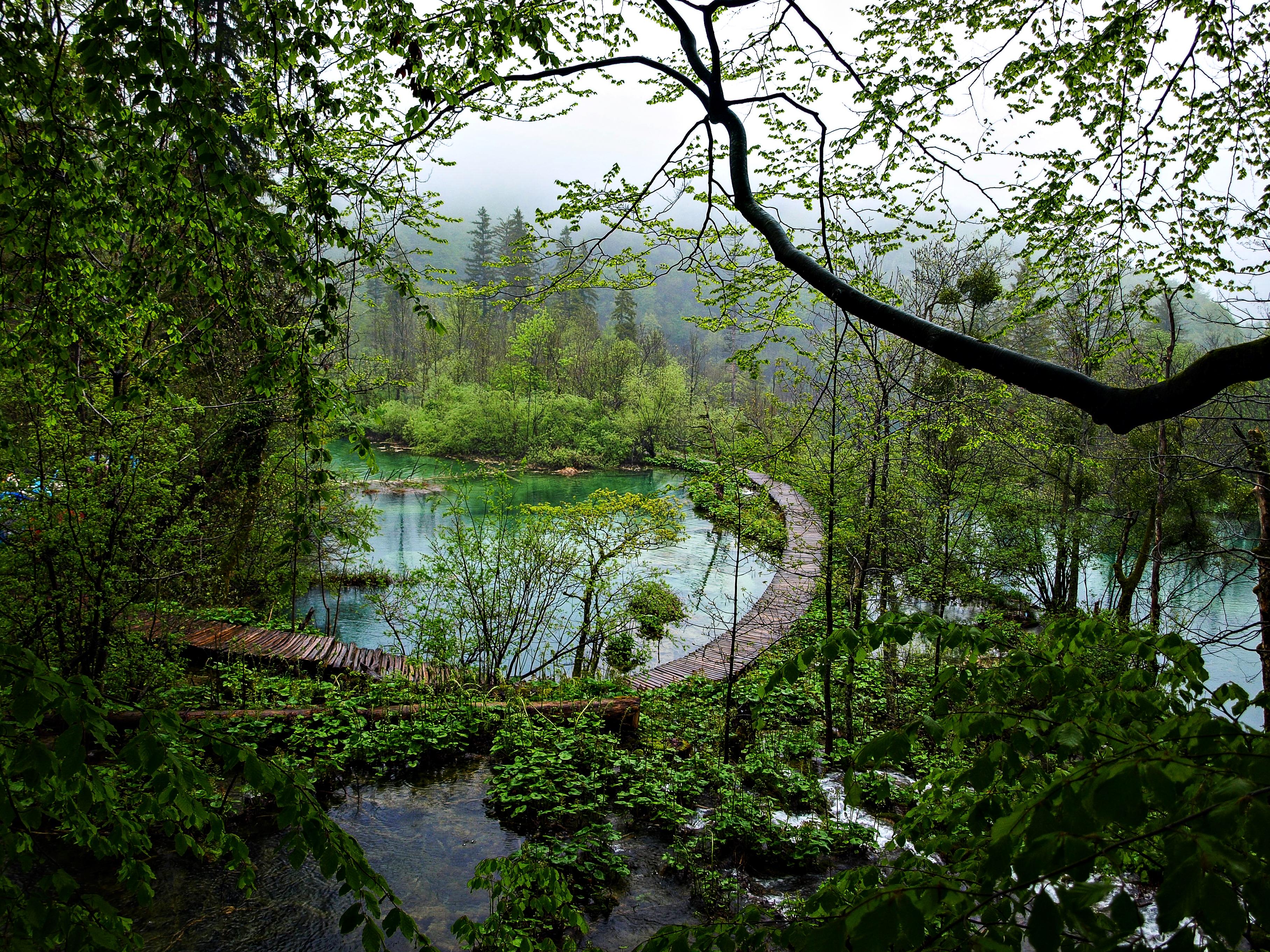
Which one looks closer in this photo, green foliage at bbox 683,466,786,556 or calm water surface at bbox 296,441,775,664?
green foliage at bbox 683,466,786,556

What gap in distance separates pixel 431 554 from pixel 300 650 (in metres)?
6.02

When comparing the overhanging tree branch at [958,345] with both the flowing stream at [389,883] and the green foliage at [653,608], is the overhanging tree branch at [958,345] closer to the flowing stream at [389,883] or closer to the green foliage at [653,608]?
the flowing stream at [389,883]

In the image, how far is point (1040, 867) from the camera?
2.56ft

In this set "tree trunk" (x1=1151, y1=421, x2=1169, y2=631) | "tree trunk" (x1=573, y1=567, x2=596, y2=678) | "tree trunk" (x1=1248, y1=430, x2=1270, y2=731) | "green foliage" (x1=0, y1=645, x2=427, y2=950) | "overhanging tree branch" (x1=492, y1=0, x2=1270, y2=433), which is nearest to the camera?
"green foliage" (x1=0, y1=645, x2=427, y2=950)

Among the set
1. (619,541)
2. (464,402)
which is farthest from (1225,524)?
(464,402)

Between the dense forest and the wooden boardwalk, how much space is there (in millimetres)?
73

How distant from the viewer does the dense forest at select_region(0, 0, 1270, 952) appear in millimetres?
1244

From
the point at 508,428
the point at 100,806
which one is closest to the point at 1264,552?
the point at 100,806

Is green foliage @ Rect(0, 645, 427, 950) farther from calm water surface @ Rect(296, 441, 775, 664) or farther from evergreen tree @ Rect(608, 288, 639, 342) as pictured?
evergreen tree @ Rect(608, 288, 639, 342)

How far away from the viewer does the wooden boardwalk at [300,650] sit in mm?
6633

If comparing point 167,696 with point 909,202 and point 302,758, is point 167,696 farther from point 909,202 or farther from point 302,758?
point 909,202

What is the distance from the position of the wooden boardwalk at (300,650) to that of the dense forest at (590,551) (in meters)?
0.07

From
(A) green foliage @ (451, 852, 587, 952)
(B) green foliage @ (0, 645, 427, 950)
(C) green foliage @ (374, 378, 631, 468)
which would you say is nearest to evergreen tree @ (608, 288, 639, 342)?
(C) green foliage @ (374, 378, 631, 468)

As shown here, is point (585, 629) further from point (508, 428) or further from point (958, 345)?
point (508, 428)
